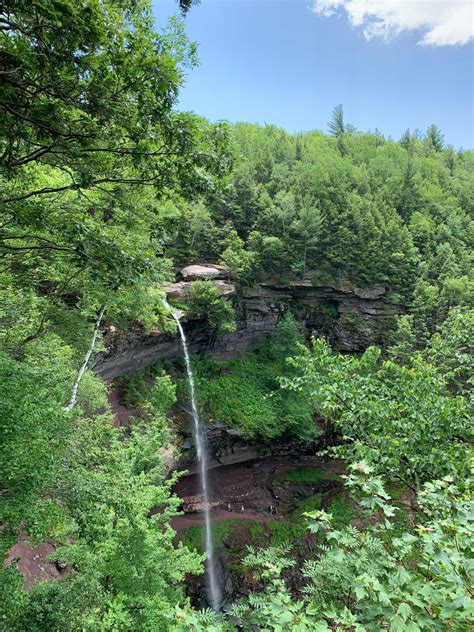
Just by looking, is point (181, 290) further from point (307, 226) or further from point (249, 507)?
point (249, 507)

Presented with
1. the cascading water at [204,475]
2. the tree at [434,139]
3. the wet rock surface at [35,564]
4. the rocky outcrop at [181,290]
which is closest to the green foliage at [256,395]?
the cascading water at [204,475]

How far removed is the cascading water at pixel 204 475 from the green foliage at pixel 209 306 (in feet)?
4.61

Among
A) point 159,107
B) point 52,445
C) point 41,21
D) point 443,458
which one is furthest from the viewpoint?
point 52,445

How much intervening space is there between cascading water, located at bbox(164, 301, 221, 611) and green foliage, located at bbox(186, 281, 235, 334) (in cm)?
141

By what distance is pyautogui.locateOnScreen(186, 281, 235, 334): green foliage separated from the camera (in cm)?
2102

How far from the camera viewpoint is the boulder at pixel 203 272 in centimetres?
2322

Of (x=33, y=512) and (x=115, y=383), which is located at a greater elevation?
(x=33, y=512)

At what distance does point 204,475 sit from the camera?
20406mm

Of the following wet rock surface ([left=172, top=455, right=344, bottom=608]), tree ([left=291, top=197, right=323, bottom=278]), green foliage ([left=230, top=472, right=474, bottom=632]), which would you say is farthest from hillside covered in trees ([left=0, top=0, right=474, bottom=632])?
tree ([left=291, top=197, right=323, bottom=278])

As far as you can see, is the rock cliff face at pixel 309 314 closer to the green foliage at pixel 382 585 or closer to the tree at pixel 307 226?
the tree at pixel 307 226

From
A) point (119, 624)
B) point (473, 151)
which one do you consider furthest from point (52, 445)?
point (473, 151)

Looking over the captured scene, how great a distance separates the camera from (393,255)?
87.2 ft

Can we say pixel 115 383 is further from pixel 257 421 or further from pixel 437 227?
pixel 437 227

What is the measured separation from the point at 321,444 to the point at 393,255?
50.2 ft
